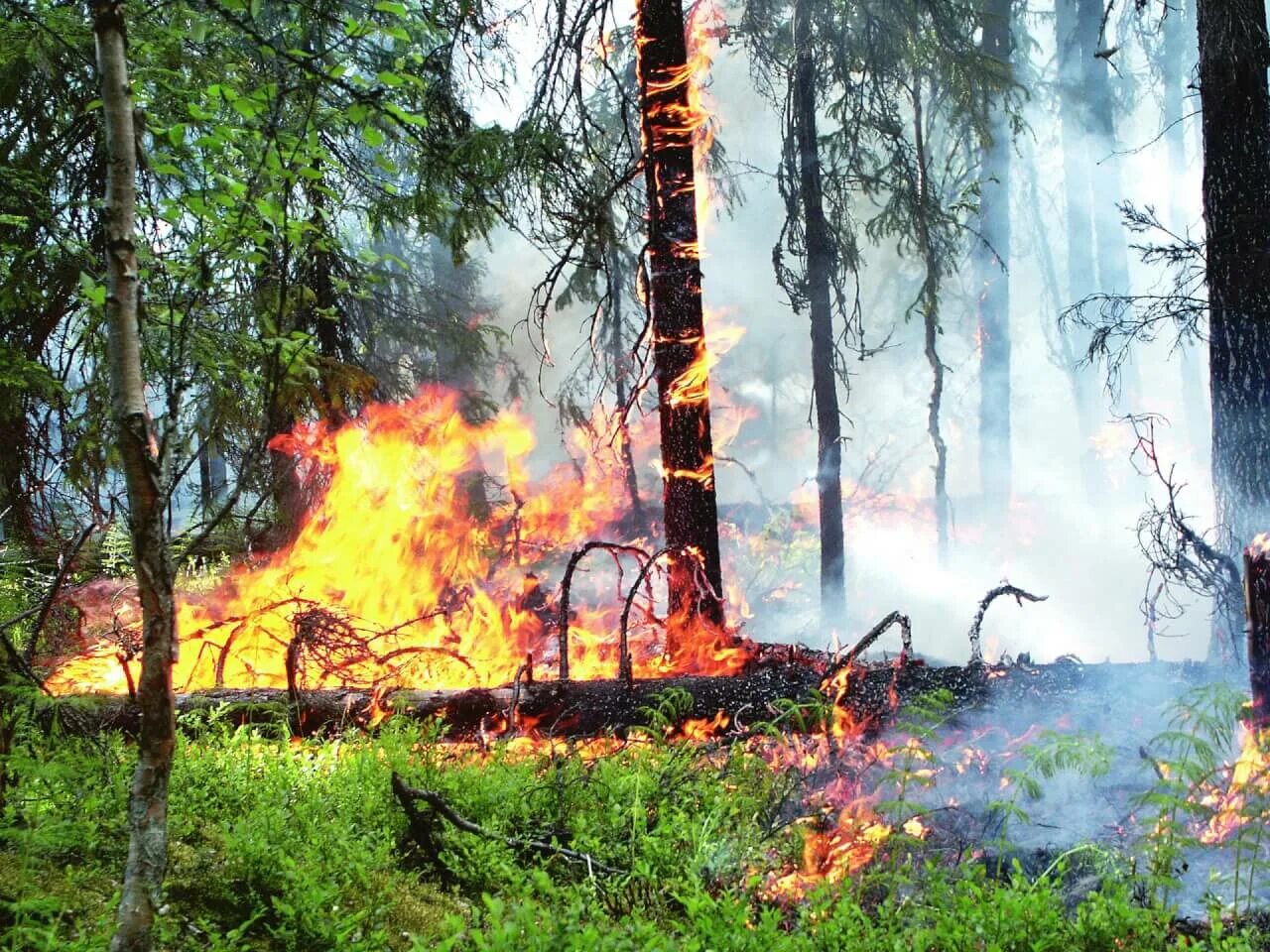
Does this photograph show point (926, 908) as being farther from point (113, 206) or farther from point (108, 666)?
point (108, 666)

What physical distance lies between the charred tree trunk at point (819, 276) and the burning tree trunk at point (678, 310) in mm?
3628

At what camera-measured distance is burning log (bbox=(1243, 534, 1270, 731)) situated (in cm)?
470

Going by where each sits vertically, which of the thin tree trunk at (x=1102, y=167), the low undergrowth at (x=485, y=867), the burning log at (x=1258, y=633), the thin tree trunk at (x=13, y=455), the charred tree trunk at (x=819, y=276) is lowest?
the low undergrowth at (x=485, y=867)

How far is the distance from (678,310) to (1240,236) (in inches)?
182

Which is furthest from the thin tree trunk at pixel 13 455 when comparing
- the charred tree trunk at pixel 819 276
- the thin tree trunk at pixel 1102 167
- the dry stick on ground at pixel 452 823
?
the thin tree trunk at pixel 1102 167

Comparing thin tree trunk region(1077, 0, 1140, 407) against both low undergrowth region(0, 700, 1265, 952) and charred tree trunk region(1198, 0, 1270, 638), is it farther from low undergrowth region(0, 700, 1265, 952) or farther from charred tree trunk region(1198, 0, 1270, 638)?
low undergrowth region(0, 700, 1265, 952)

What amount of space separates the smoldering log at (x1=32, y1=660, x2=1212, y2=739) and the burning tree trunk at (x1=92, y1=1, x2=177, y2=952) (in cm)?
289

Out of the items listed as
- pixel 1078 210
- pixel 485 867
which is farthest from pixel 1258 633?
pixel 1078 210

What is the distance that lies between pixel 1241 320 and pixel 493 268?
107 ft

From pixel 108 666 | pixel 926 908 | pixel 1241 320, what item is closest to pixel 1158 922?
pixel 926 908

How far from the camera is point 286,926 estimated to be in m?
2.94

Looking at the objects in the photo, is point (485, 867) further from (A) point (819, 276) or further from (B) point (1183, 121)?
(B) point (1183, 121)

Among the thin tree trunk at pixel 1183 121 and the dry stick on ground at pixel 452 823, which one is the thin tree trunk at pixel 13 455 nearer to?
the dry stick on ground at pixel 452 823

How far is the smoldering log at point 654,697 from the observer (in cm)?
546
